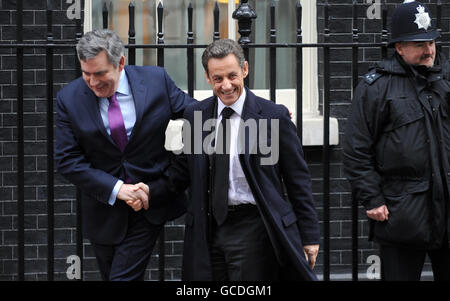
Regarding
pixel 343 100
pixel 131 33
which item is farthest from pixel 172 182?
pixel 343 100

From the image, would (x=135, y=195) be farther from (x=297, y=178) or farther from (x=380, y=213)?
(x=380, y=213)

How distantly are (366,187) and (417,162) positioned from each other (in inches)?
11.9

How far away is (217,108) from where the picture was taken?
4.86 meters

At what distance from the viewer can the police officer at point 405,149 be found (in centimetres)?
526

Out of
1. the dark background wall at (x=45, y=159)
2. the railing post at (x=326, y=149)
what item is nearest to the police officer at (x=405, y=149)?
the railing post at (x=326, y=149)

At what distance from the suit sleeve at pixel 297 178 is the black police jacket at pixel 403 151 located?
570mm

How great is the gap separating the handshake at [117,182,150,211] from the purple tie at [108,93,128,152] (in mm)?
207

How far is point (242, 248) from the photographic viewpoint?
4715mm

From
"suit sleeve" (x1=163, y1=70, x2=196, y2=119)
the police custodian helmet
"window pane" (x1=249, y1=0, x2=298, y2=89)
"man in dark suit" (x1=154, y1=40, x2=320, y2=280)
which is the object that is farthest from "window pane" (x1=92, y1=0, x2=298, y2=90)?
"man in dark suit" (x1=154, y1=40, x2=320, y2=280)

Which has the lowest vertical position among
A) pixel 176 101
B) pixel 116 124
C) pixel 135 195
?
pixel 135 195

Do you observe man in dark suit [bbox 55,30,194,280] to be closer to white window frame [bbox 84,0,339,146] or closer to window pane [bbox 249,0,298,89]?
white window frame [bbox 84,0,339,146]

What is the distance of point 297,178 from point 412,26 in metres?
1.15
